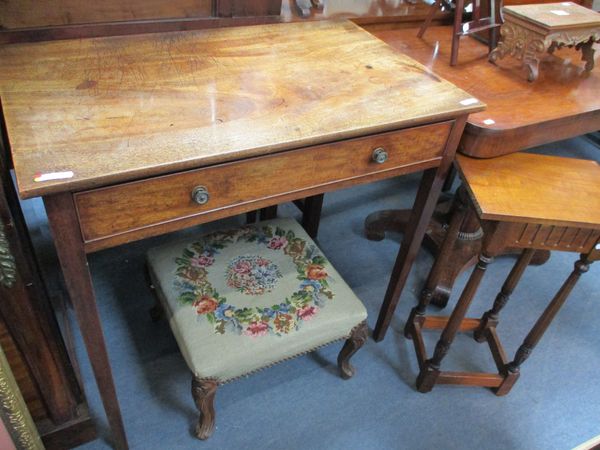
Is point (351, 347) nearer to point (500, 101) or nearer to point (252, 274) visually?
point (252, 274)

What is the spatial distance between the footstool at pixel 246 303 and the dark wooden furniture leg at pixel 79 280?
180 mm

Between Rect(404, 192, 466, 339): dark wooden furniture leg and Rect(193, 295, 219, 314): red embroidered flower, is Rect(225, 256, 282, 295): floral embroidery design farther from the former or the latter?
Rect(404, 192, 466, 339): dark wooden furniture leg

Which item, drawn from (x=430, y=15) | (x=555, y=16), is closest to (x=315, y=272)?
(x=430, y=15)

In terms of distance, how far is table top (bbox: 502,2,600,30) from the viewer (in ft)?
4.58

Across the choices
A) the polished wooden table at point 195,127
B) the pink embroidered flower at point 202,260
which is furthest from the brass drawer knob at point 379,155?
the pink embroidered flower at point 202,260

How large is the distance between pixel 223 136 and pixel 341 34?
60cm

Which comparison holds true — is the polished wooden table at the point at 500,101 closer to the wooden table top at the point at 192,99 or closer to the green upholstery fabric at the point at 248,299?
the wooden table top at the point at 192,99

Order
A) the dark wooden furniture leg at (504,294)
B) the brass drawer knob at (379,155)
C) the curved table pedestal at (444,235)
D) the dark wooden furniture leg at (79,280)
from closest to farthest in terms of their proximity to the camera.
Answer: the dark wooden furniture leg at (79,280) → the brass drawer knob at (379,155) → the dark wooden furniture leg at (504,294) → the curved table pedestal at (444,235)

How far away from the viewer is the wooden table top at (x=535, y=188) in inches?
41.9

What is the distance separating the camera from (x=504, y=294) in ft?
4.75

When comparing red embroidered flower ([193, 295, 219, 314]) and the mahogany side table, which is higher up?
the mahogany side table

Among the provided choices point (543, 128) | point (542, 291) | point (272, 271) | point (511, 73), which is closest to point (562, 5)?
point (511, 73)

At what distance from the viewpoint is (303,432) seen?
1.33 metres

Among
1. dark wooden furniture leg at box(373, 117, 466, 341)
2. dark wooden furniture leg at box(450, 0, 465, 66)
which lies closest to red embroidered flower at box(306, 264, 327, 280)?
dark wooden furniture leg at box(373, 117, 466, 341)
